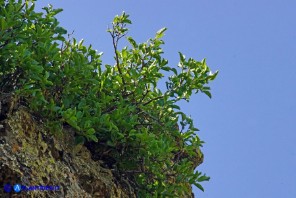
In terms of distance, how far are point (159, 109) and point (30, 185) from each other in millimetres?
4184

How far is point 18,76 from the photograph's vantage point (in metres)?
8.16

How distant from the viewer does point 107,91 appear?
31.7ft

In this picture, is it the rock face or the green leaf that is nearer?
the rock face

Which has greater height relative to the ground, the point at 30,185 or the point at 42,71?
the point at 42,71

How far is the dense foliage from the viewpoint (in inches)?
311

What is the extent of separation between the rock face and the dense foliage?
0.75ft

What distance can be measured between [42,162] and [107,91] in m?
2.51

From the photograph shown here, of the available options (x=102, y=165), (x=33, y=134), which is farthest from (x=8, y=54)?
(x=102, y=165)

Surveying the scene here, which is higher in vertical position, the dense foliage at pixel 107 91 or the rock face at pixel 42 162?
the dense foliage at pixel 107 91

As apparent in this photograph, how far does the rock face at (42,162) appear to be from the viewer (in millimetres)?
6844

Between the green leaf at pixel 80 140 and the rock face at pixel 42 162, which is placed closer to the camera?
the rock face at pixel 42 162

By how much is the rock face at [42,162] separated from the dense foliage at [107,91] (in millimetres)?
229

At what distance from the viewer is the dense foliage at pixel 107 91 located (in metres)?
7.90

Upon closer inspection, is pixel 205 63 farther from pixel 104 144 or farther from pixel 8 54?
pixel 8 54
